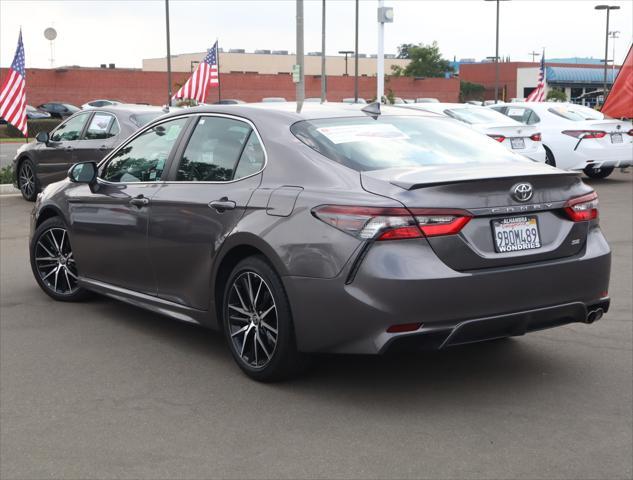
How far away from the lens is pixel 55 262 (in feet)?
25.5

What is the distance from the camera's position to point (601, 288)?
210 inches

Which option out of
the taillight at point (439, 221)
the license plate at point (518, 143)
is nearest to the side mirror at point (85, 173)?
the taillight at point (439, 221)

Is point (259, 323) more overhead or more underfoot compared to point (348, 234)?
more underfoot

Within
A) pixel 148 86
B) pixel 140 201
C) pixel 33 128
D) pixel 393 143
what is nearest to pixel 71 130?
pixel 140 201

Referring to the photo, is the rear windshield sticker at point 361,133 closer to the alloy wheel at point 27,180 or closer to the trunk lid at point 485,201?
the trunk lid at point 485,201

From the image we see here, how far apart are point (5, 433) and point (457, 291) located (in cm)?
239

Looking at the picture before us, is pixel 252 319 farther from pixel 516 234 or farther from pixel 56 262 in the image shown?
pixel 56 262

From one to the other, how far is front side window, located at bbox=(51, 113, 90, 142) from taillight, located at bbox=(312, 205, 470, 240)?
400 inches

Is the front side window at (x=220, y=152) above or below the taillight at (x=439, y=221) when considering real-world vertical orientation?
above

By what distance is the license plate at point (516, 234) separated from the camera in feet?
16.0

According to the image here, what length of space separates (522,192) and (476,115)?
42.4 feet

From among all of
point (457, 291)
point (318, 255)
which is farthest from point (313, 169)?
point (457, 291)

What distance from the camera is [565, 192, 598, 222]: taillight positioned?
523cm

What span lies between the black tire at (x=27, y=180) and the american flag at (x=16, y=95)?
12.2 ft
